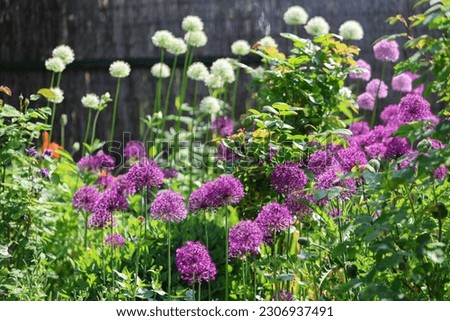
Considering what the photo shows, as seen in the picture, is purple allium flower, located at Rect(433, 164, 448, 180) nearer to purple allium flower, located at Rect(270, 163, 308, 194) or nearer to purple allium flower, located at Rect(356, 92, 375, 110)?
purple allium flower, located at Rect(270, 163, 308, 194)

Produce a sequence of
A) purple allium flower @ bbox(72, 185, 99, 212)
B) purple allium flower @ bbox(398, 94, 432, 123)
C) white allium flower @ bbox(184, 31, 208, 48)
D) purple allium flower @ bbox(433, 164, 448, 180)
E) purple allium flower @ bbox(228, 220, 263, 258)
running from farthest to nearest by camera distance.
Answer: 1. white allium flower @ bbox(184, 31, 208, 48)
2. purple allium flower @ bbox(72, 185, 99, 212)
3. purple allium flower @ bbox(398, 94, 432, 123)
4. purple allium flower @ bbox(433, 164, 448, 180)
5. purple allium flower @ bbox(228, 220, 263, 258)

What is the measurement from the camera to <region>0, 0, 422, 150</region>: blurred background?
6.06 meters

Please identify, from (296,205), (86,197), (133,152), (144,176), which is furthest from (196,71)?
(296,205)

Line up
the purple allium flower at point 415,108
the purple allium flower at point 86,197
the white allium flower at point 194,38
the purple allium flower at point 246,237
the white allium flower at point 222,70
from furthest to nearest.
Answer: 1. the white allium flower at point 194,38
2. the white allium flower at point 222,70
3. the purple allium flower at point 86,197
4. the purple allium flower at point 415,108
5. the purple allium flower at point 246,237

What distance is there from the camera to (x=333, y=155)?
9.55ft

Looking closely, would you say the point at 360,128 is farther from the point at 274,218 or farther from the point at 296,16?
the point at 274,218

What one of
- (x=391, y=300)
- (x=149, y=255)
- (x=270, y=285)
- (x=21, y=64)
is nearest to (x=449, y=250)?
(x=391, y=300)

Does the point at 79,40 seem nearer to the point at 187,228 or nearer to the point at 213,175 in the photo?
the point at 213,175

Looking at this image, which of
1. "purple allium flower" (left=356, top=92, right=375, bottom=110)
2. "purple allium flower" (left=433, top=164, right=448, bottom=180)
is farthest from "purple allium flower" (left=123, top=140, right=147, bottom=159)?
"purple allium flower" (left=433, top=164, right=448, bottom=180)

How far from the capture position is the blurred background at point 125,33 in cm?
606

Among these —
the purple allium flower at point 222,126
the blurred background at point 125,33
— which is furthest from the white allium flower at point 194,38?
the blurred background at point 125,33

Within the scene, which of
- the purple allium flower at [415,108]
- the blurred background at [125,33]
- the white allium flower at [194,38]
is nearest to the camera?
the purple allium flower at [415,108]

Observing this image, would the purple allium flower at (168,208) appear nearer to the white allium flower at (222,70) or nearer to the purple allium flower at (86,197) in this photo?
the purple allium flower at (86,197)

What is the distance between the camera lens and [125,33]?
245 inches
